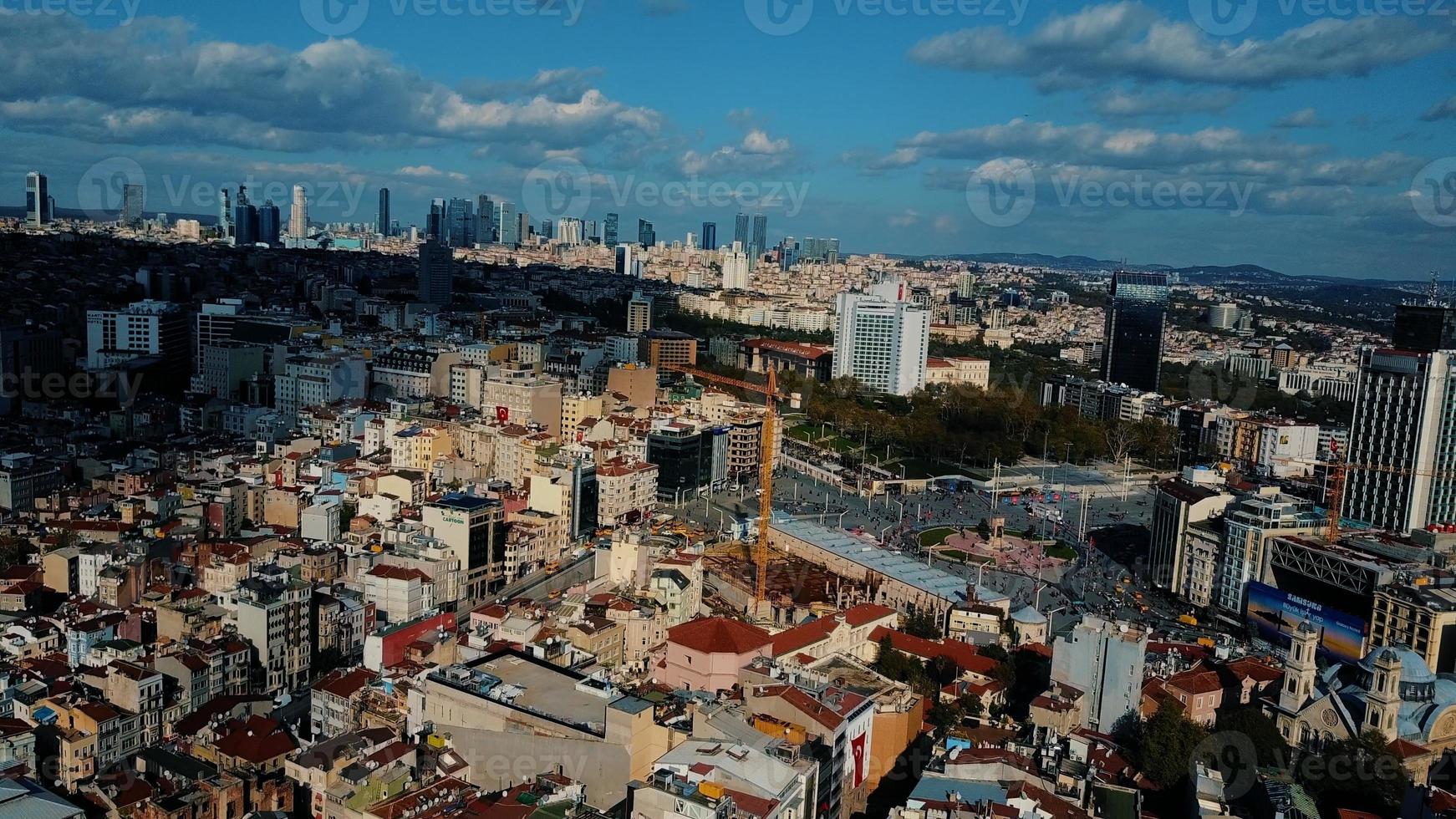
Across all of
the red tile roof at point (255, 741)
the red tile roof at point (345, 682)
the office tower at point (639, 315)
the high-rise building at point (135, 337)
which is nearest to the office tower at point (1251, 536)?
the red tile roof at point (345, 682)

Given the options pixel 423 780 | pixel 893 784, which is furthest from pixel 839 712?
pixel 423 780

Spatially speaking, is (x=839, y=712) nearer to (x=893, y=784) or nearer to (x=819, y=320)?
(x=893, y=784)

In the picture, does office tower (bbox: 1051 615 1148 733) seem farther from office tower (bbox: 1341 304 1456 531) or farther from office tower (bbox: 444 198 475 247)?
office tower (bbox: 444 198 475 247)

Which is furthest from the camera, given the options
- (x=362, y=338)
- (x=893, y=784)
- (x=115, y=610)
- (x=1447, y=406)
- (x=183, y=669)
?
(x=362, y=338)

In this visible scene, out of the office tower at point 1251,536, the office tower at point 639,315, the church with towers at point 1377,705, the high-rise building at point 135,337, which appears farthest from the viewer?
the office tower at point 639,315

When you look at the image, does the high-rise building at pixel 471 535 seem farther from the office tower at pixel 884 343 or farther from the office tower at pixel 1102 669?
the office tower at pixel 884 343

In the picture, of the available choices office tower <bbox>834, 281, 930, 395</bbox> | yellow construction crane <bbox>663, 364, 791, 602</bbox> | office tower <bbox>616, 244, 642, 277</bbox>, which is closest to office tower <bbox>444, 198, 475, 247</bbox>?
office tower <bbox>616, 244, 642, 277</bbox>

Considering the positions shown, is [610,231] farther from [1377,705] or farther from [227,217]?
[1377,705]
